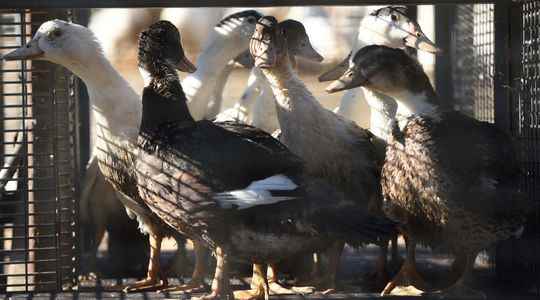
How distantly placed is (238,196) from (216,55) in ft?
5.18

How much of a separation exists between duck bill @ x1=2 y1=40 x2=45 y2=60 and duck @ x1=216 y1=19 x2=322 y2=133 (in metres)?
1.03

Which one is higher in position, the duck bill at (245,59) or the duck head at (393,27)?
the duck head at (393,27)

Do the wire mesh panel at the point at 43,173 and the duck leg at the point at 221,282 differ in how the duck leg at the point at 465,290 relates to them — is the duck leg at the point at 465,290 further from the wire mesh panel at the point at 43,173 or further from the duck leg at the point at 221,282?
the wire mesh panel at the point at 43,173

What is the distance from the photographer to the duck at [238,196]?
10.6 ft

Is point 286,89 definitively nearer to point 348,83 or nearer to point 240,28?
point 348,83

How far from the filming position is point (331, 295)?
3.72m

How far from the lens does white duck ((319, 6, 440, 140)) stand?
13.6ft

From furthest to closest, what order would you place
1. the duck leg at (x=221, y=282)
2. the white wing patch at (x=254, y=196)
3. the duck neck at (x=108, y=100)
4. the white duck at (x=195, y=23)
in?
the white duck at (x=195, y=23), the duck neck at (x=108, y=100), the duck leg at (x=221, y=282), the white wing patch at (x=254, y=196)

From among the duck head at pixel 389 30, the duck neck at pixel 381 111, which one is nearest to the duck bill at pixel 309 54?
the duck head at pixel 389 30

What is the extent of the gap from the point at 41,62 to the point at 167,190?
115 cm

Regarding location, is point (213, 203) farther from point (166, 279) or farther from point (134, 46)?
point (134, 46)

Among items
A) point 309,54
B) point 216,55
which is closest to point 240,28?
point 216,55

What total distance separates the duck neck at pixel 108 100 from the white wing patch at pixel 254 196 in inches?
32.7

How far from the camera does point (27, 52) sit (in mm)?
3766
